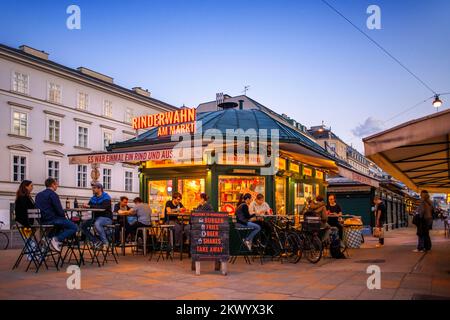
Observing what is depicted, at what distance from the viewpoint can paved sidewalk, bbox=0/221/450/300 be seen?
5.86 metres

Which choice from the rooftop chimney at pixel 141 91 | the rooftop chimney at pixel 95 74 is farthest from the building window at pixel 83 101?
the rooftop chimney at pixel 141 91

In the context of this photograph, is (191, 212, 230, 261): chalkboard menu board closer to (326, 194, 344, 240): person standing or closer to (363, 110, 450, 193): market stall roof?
(363, 110, 450, 193): market stall roof

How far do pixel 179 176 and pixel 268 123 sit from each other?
316cm

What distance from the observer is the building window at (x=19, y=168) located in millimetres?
32269

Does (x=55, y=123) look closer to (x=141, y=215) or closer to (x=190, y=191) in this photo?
(x=190, y=191)

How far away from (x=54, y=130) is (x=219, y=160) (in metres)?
27.5

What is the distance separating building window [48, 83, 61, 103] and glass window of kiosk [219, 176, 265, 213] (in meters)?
27.6

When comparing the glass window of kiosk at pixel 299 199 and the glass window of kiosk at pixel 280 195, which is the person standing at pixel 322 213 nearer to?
the glass window of kiosk at pixel 280 195

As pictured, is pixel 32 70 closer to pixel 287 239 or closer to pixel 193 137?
pixel 193 137

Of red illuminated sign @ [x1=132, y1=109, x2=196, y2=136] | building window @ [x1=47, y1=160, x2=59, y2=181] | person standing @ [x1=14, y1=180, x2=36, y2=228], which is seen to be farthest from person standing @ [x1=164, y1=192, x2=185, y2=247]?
building window @ [x1=47, y1=160, x2=59, y2=181]

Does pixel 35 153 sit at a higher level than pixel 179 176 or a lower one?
higher

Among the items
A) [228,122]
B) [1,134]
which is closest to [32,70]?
[1,134]
